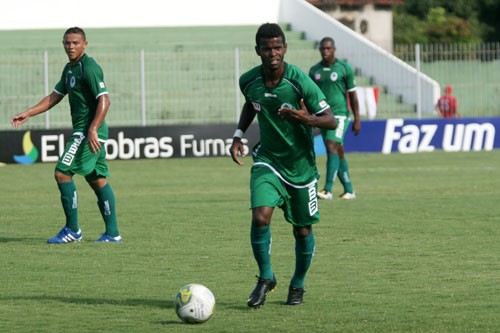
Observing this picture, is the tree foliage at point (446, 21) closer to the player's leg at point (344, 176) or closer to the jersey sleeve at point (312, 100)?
the player's leg at point (344, 176)

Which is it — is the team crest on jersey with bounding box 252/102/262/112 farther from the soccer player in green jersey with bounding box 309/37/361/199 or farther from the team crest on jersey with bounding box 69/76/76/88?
the soccer player in green jersey with bounding box 309/37/361/199

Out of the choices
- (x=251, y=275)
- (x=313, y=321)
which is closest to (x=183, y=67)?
(x=251, y=275)

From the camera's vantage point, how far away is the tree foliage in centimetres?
6241

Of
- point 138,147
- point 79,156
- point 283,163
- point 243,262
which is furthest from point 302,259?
point 138,147

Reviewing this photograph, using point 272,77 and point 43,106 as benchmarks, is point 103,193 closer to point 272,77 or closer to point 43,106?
point 43,106

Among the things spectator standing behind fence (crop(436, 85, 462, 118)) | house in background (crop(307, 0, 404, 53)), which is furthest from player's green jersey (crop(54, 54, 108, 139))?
house in background (crop(307, 0, 404, 53))

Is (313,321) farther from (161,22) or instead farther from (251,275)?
(161,22)

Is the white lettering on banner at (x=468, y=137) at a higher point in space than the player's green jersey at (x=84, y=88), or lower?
lower

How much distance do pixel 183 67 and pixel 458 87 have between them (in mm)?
7466

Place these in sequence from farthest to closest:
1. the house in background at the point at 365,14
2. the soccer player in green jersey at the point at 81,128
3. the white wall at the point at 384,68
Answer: the house in background at the point at 365,14
the white wall at the point at 384,68
the soccer player in green jersey at the point at 81,128

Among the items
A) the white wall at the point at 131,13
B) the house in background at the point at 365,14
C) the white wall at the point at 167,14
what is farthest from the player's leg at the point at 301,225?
the house in background at the point at 365,14

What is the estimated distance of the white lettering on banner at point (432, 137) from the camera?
29.8m

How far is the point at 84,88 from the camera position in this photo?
12867 millimetres

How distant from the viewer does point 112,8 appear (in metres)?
39.3
